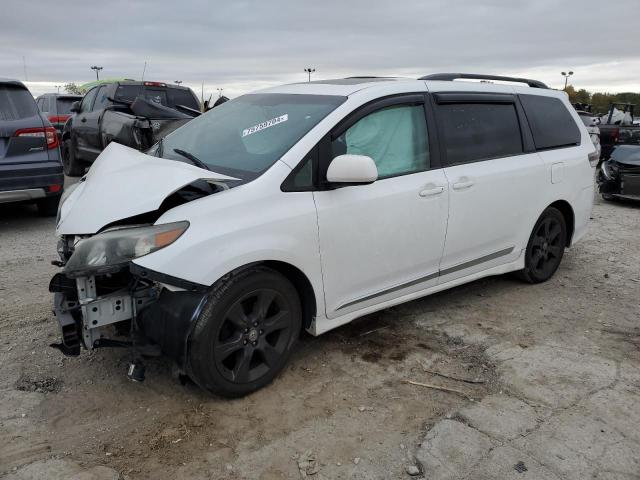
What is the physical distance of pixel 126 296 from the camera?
2.91 meters

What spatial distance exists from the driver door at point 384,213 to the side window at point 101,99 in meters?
7.47

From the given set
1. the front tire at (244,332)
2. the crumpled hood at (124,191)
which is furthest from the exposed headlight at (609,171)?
the crumpled hood at (124,191)

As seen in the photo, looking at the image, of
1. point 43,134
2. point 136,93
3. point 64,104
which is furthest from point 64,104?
point 43,134

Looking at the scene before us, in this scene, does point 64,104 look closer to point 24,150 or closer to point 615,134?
point 24,150

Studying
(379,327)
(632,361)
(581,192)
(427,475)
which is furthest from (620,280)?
(427,475)

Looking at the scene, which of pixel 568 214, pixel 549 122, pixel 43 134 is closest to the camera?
pixel 549 122

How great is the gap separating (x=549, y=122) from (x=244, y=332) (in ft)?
11.5

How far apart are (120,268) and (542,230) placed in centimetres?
370

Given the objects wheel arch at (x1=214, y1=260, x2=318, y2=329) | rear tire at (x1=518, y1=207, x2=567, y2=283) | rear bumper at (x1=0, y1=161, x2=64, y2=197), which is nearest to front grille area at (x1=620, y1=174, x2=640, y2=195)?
rear tire at (x1=518, y1=207, x2=567, y2=283)

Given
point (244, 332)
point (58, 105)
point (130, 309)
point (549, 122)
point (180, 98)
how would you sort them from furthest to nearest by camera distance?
point (58, 105)
point (180, 98)
point (549, 122)
point (244, 332)
point (130, 309)

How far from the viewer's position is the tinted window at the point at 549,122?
190 inches

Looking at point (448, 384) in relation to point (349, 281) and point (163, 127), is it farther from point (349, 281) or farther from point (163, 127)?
point (163, 127)

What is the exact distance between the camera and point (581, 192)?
5211 mm

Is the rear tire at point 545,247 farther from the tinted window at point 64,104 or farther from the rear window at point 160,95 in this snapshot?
the tinted window at point 64,104
